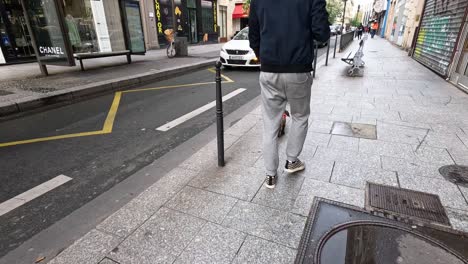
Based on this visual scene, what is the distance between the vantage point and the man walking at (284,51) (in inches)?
89.5

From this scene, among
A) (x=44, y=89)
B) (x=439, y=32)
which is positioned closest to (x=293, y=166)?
(x=44, y=89)

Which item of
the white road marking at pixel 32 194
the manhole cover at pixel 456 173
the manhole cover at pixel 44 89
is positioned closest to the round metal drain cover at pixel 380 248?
the manhole cover at pixel 456 173

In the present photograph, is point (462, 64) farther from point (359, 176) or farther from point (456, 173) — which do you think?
point (359, 176)

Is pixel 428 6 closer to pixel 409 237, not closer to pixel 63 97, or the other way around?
pixel 409 237

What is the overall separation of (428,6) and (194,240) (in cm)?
1442

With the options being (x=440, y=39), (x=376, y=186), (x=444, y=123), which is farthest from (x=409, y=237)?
(x=440, y=39)

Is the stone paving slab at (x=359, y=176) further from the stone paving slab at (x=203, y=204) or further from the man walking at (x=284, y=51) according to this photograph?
the stone paving slab at (x=203, y=204)

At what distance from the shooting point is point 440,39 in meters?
9.15

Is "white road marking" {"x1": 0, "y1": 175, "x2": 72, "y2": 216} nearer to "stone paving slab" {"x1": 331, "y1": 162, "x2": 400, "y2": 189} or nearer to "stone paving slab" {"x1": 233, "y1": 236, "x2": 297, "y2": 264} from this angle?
"stone paving slab" {"x1": 233, "y1": 236, "x2": 297, "y2": 264}

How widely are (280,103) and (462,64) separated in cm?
746

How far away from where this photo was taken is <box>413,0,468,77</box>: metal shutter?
799 centimetres

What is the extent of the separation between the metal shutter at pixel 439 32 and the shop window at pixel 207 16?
15.8m

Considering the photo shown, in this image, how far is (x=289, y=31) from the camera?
2318mm

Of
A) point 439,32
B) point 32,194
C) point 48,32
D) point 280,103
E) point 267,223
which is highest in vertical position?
point 48,32
